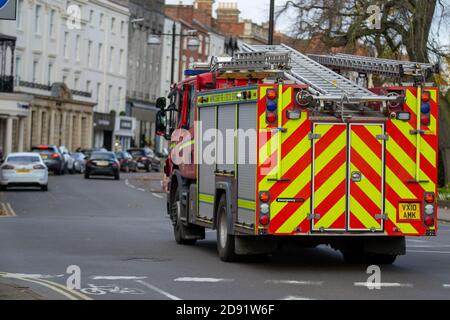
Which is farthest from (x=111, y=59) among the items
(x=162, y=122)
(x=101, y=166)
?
(x=162, y=122)

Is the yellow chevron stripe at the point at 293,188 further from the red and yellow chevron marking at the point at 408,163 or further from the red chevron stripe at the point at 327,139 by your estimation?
the red and yellow chevron marking at the point at 408,163

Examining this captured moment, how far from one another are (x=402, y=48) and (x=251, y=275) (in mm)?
34169

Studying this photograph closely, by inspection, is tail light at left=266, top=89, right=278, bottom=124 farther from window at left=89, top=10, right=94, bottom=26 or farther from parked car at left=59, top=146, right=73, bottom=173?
window at left=89, top=10, right=94, bottom=26

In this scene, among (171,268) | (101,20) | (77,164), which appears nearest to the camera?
(171,268)

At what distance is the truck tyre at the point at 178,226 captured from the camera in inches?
887

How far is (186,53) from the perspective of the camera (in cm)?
12219

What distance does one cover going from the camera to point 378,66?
65.3 ft

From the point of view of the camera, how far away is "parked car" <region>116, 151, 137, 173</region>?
270ft

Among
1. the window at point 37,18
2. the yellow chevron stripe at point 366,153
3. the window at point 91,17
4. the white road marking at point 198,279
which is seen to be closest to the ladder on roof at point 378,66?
the yellow chevron stripe at point 366,153

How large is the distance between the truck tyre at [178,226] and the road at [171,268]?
0.26 metres

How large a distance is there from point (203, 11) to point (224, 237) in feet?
365

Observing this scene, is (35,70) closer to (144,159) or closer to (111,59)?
(144,159)

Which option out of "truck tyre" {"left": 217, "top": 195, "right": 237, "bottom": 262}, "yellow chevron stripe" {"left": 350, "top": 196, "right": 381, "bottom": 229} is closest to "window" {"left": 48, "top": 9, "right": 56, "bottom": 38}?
"truck tyre" {"left": 217, "top": 195, "right": 237, "bottom": 262}

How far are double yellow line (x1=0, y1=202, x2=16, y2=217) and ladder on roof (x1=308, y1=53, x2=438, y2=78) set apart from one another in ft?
45.1
